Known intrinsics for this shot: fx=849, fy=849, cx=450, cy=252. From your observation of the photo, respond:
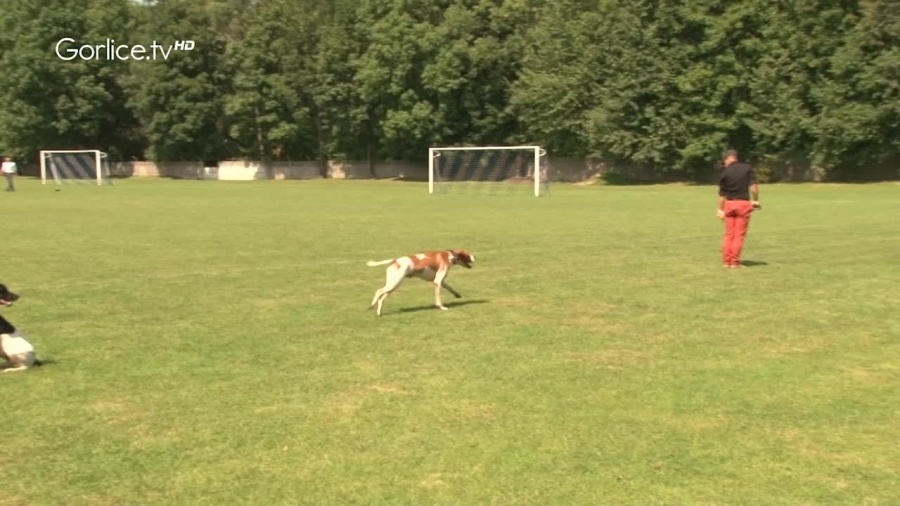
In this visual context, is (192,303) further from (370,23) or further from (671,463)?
(370,23)

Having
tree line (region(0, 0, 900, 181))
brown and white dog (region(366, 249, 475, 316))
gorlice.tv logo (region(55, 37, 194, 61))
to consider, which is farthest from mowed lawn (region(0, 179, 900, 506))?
gorlice.tv logo (region(55, 37, 194, 61))

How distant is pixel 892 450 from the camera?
5.49m

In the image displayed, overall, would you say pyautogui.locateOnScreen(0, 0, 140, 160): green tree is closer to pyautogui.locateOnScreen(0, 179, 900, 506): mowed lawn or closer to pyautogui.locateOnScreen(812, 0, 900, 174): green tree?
pyautogui.locateOnScreen(812, 0, 900, 174): green tree

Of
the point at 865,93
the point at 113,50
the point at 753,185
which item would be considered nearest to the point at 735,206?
the point at 753,185

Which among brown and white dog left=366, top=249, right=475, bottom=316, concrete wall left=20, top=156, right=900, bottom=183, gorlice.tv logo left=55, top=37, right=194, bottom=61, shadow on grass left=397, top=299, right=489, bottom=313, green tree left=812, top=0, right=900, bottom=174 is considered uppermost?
gorlice.tv logo left=55, top=37, right=194, bottom=61

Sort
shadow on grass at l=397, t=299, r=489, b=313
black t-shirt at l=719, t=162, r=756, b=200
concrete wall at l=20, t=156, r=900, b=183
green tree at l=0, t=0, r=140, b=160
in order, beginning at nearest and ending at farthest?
Answer: 1. shadow on grass at l=397, t=299, r=489, b=313
2. black t-shirt at l=719, t=162, r=756, b=200
3. concrete wall at l=20, t=156, r=900, b=183
4. green tree at l=0, t=0, r=140, b=160

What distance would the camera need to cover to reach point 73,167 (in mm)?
66250

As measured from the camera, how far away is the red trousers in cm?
1416

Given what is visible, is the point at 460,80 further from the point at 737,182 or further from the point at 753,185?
the point at 737,182

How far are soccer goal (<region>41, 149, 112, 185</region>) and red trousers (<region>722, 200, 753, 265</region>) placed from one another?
5679 centimetres

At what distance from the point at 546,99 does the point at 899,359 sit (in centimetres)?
5132

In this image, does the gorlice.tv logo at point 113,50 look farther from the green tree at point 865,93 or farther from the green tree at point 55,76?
the green tree at point 865,93

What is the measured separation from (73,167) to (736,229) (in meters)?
62.6

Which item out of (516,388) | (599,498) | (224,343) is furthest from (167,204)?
(599,498)
